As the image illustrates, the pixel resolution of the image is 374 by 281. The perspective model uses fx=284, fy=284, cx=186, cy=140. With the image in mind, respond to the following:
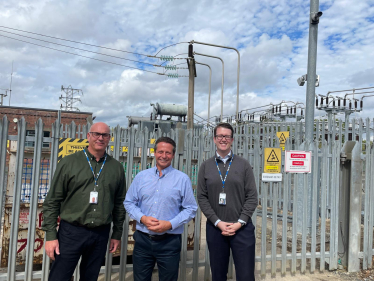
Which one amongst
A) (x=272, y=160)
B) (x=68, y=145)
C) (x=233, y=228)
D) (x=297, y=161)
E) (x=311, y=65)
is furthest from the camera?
(x=311, y=65)

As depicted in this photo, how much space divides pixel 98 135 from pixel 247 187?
Result: 1617mm

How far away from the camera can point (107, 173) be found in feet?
9.23

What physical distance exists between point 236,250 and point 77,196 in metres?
1.69

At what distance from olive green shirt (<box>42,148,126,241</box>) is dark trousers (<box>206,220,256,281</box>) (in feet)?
3.67

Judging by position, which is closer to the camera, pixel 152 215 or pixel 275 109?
pixel 152 215

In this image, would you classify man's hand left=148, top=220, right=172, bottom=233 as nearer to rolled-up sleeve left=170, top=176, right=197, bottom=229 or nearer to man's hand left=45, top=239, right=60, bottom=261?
rolled-up sleeve left=170, top=176, right=197, bottom=229

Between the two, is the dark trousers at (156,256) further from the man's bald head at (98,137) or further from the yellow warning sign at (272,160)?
the yellow warning sign at (272,160)

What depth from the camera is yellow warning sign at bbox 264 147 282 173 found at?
4.14 m

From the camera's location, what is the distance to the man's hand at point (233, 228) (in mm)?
2869

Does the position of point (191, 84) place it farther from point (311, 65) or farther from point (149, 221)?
point (149, 221)

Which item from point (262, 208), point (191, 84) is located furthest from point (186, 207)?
point (191, 84)

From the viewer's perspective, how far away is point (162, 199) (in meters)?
2.75

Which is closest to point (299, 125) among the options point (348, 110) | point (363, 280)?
point (363, 280)

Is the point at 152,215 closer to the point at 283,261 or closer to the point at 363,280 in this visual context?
the point at 283,261
